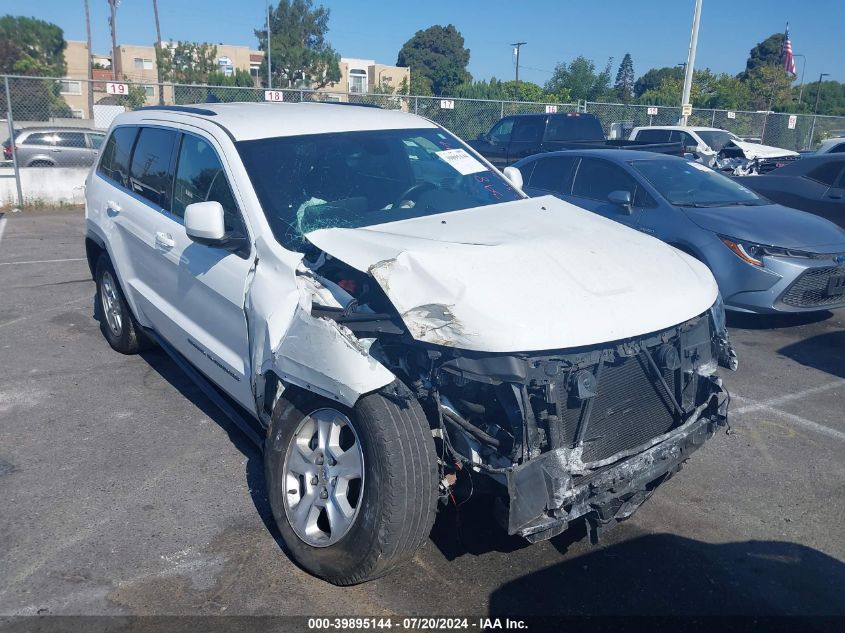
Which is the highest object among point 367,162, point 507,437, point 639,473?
point 367,162

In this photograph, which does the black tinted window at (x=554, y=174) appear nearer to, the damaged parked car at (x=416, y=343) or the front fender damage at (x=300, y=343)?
the damaged parked car at (x=416, y=343)

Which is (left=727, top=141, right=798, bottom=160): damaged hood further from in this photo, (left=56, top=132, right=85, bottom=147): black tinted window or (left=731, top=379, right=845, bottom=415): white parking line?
(left=56, top=132, right=85, bottom=147): black tinted window

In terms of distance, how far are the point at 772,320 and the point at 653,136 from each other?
43.0 ft

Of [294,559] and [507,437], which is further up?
[507,437]

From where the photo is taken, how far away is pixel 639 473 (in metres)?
3.16

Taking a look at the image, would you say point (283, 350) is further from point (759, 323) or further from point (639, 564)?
point (759, 323)

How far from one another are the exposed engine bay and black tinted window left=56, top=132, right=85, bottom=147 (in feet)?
56.3

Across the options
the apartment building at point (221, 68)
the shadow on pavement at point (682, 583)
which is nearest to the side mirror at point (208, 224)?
the shadow on pavement at point (682, 583)

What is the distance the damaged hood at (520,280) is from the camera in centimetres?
291

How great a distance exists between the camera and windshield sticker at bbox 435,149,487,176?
15.4 ft

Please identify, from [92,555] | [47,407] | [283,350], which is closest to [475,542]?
[283,350]

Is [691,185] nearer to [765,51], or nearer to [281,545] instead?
[281,545]

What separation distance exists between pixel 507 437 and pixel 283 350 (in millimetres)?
1067

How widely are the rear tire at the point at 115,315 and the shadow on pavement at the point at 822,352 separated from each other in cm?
564
